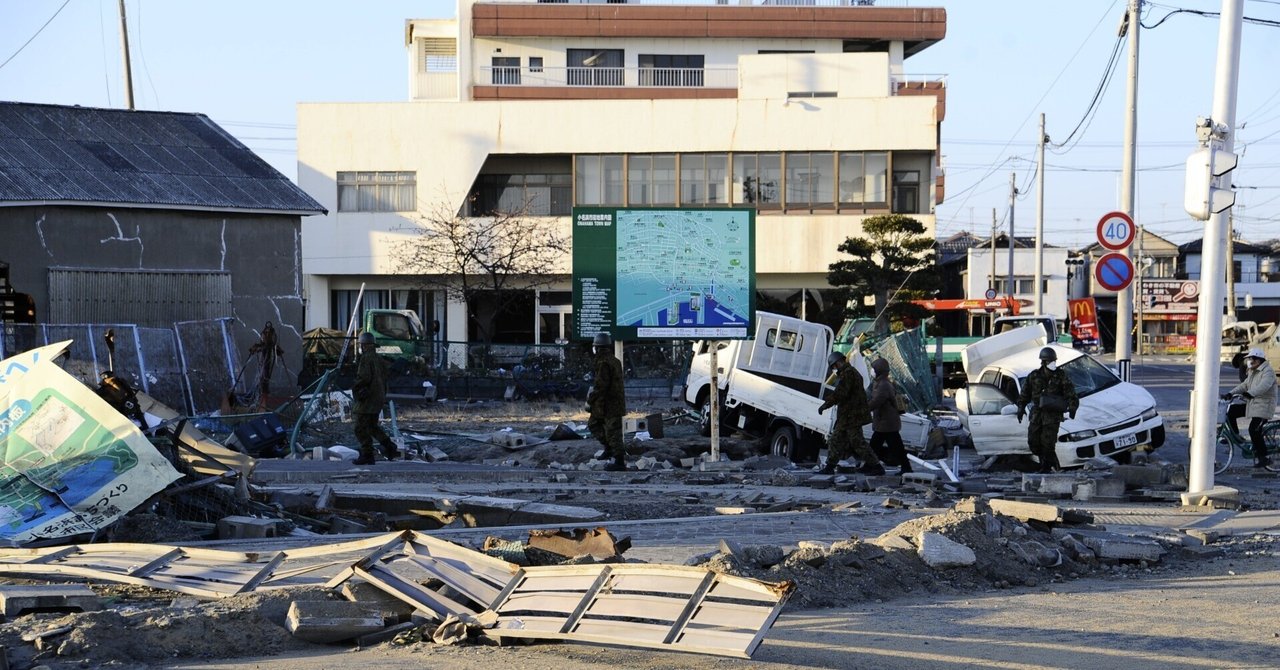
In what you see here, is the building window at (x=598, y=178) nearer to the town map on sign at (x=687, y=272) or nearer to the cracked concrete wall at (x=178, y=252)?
the cracked concrete wall at (x=178, y=252)

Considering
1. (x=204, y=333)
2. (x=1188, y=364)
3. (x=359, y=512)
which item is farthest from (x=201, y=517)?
(x=1188, y=364)

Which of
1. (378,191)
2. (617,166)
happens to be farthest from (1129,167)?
(378,191)

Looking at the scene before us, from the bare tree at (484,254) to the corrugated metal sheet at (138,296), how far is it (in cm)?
1514

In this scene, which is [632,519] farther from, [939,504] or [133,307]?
[133,307]

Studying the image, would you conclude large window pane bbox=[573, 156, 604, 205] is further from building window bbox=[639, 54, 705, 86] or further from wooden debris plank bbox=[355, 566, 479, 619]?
wooden debris plank bbox=[355, 566, 479, 619]

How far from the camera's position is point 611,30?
5400 centimetres

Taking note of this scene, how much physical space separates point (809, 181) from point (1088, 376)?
91.2ft

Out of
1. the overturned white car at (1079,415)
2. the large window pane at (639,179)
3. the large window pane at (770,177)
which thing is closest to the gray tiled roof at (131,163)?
the overturned white car at (1079,415)

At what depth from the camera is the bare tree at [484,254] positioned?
4422 centimetres

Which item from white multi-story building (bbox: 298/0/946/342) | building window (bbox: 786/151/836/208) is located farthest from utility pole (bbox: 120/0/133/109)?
building window (bbox: 786/151/836/208)

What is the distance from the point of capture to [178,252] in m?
28.0

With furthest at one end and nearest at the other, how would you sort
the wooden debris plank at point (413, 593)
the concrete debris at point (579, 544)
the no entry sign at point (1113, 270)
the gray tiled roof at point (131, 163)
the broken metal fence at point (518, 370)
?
1. the broken metal fence at point (518, 370)
2. the gray tiled roof at point (131, 163)
3. the no entry sign at point (1113, 270)
4. the concrete debris at point (579, 544)
5. the wooden debris plank at point (413, 593)

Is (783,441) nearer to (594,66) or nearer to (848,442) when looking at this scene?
(848,442)

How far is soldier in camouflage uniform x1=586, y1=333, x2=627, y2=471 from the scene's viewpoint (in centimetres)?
1753
